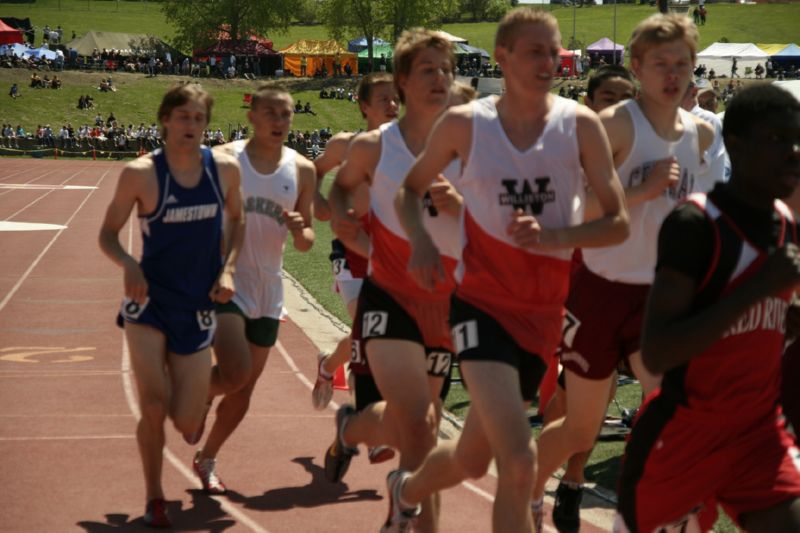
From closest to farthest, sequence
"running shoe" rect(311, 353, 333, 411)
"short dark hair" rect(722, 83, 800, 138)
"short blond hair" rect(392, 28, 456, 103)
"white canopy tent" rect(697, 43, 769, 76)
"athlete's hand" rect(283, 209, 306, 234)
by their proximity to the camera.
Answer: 1. "short dark hair" rect(722, 83, 800, 138)
2. "short blond hair" rect(392, 28, 456, 103)
3. "athlete's hand" rect(283, 209, 306, 234)
4. "running shoe" rect(311, 353, 333, 411)
5. "white canopy tent" rect(697, 43, 769, 76)

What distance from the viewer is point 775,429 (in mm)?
4027

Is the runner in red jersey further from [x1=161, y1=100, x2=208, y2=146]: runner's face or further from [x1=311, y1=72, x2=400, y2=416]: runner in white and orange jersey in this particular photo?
[x1=161, y1=100, x2=208, y2=146]: runner's face

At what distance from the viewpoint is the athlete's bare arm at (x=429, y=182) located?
5.00 meters

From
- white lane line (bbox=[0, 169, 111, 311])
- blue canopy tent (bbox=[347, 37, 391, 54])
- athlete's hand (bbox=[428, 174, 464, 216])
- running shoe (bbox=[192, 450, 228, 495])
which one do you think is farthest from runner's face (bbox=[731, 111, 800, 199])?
blue canopy tent (bbox=[347, 37, 391, 54])

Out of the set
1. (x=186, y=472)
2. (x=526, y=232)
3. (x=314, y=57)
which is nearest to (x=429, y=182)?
(x=526, y=232)

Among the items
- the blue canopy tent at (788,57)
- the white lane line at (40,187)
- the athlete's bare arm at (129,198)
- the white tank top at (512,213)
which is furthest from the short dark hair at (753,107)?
the blue canopy tent at (788,57)

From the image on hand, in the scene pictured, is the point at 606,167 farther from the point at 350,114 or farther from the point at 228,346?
the point at 350,114

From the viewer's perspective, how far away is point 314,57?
8969cm

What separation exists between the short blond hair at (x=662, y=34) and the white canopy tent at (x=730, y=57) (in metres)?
78.0

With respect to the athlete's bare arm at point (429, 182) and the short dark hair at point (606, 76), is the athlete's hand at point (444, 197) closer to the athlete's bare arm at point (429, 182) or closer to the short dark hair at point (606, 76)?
the athlete's bare arm at point (429, 182)

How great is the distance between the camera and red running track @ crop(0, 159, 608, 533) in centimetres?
694

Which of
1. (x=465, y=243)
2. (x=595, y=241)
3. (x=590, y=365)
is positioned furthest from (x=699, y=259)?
(x=590, y=365)

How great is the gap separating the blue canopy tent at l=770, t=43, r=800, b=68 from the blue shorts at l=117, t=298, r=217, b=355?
77.1 meters

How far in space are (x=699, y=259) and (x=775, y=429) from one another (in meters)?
0.69
